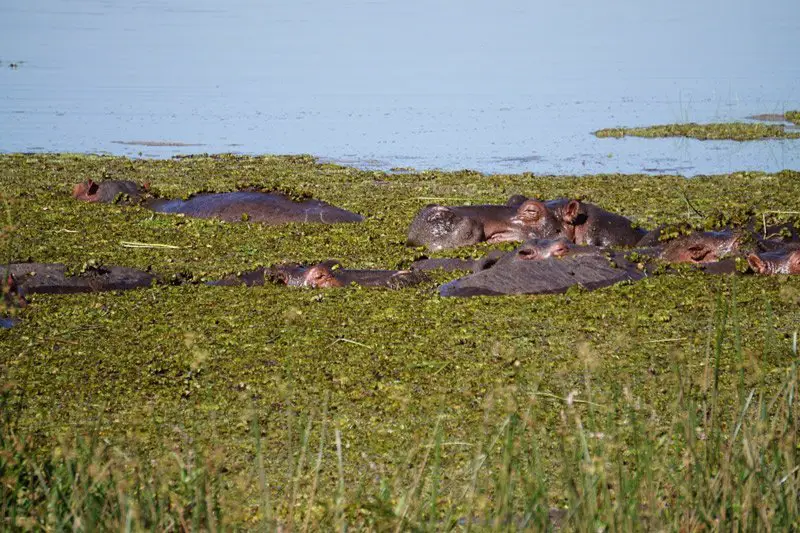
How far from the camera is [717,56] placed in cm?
2784

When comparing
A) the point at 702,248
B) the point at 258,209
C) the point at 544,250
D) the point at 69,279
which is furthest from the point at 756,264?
the point at 69,279

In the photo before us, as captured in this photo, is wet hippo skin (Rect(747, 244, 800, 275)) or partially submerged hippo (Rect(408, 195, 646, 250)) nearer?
wet hippo skin (Rect(747, 244, 800, 275))

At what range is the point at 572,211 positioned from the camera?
8.14m

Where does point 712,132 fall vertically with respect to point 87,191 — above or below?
above

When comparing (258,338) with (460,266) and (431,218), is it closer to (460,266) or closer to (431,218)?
(460,266)

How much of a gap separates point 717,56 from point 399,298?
23307 millimetres

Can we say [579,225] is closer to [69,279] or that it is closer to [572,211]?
[572,211]

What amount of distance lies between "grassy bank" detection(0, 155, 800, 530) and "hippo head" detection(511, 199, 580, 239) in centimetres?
91

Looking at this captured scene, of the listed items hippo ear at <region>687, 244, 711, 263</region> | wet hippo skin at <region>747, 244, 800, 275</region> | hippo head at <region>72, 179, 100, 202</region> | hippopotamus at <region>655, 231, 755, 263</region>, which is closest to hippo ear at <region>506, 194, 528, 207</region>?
hippopotamus at <region>655, 231, 755, 263</region>

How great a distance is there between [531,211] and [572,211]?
0.31 metres

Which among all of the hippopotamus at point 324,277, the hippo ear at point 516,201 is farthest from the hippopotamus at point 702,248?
the hippopotamus at point 324,277

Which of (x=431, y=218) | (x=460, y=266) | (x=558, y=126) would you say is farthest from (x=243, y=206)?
(x=558, y=126)

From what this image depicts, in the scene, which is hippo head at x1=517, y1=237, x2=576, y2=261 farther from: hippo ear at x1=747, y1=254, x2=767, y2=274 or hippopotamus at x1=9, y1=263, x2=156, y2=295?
hippopotamus at x1=9, y1=263, x2=156, y2=295

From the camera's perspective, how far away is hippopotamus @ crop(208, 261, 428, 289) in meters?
6.72
